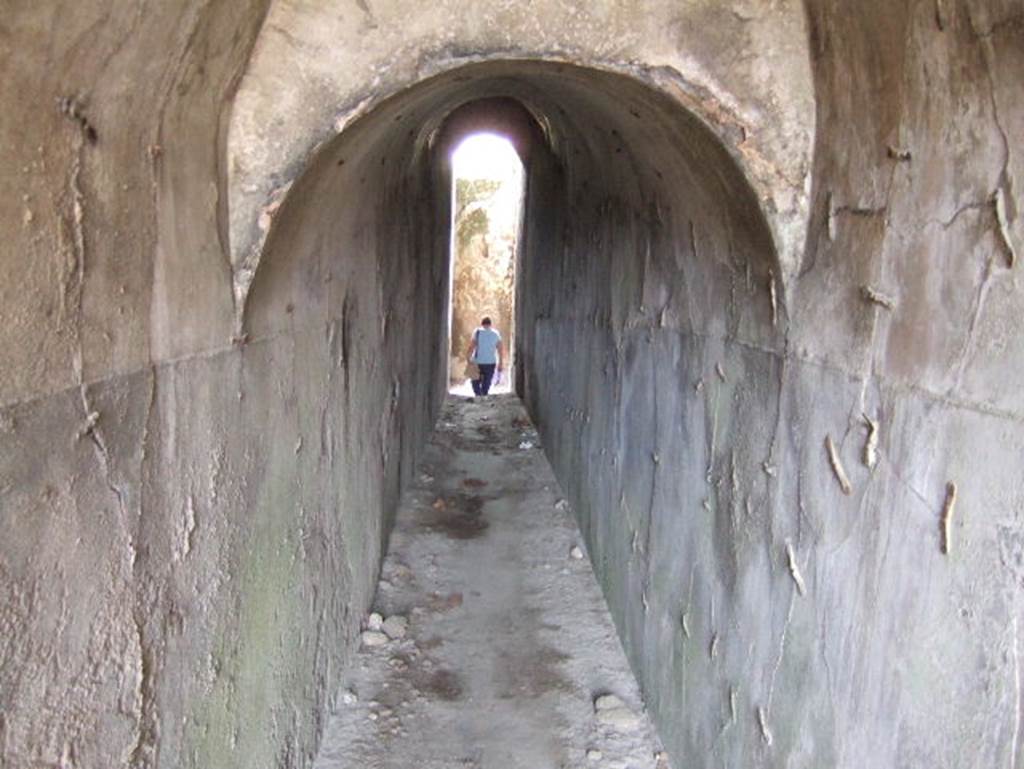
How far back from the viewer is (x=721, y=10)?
196 centimetres

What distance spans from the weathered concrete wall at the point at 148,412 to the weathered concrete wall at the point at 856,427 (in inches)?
50.6

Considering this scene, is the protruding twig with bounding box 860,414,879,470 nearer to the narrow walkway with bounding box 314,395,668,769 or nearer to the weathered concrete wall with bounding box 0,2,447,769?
the weathered concrete wall with bounding box 0,2,447,769

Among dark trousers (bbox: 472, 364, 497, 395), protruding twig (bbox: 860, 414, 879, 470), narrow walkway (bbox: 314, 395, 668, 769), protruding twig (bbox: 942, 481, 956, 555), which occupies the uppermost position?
protruding twig (bbox: 860, 414, 879, 470)

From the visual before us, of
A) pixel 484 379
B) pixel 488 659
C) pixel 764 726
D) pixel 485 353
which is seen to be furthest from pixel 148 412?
pixel 484 379

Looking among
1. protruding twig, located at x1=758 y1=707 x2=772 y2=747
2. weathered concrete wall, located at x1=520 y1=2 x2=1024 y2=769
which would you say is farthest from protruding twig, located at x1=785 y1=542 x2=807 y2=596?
protruding twig, located at x1=758 y1=707 x2=772 y2=747

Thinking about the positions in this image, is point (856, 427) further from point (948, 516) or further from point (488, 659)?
point (488, 659)

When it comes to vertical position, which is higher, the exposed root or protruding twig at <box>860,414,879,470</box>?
protruding twig at <box>860,414,879,470</box>

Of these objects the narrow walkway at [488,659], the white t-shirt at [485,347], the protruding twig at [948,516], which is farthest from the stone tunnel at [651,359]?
the white t-shirt at [485,347]

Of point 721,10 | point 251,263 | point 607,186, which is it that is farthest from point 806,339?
point 607,186

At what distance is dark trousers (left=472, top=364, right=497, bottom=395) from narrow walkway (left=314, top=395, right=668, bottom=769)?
5179 mm

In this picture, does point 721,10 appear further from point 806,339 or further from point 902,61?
point 806,339

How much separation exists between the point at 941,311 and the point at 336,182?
1951 mm

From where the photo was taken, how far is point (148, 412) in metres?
1.52

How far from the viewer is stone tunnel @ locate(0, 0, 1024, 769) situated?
1.22m
